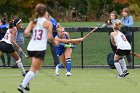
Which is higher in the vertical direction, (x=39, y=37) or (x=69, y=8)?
(x=39, y=37)

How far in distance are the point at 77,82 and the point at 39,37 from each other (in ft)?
10.6

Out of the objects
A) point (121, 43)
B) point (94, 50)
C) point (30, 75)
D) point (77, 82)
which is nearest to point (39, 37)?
point (30, 75)

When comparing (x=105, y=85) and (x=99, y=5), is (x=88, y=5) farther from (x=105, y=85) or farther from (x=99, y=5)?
(x=105, y=85)

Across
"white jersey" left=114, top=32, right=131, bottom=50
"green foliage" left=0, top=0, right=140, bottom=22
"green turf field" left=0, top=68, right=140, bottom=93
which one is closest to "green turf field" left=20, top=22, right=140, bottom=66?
"green turf field" left=0, top=68, right=140, bottom=93

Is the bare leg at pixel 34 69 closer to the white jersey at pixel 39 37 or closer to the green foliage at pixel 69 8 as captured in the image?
the white jersey at pixel 39 37

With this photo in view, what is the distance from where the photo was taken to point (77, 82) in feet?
52.3

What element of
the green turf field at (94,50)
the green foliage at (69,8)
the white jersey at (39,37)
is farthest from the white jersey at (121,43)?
the green foliage at (69,8)

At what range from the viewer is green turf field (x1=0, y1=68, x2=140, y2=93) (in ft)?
46.0

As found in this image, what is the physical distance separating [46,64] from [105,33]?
2401 mm

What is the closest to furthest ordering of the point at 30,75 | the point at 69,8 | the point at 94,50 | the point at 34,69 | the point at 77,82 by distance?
the point at 30,75, the point at 34,69, the point at 77,82, the point at 94,50, the point at 69,8

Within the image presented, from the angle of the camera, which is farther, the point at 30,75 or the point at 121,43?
the point at 121,43

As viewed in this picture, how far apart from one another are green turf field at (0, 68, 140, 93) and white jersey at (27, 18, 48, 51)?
1239mm

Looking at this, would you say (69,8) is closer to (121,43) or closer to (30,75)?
(121,43)

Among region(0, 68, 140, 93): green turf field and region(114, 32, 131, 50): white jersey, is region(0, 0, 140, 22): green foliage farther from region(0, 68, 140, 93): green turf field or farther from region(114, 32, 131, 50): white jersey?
region(114, 32, 131, 50): white jersey
